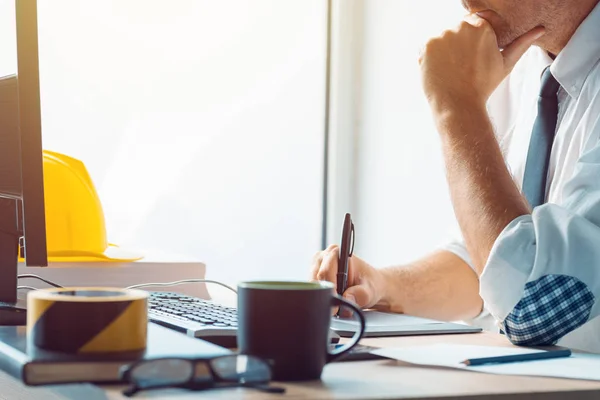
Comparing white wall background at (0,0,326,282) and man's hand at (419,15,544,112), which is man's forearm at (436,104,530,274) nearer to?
man's hand at (419,15,544,112)

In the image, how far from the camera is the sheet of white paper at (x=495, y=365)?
839 millimetres

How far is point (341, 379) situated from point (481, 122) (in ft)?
2.37

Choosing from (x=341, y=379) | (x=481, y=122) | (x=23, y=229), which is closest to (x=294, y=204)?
(x=481, y=122)

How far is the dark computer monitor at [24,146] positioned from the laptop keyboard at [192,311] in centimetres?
18

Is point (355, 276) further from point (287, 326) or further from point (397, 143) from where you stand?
point (397, 143)

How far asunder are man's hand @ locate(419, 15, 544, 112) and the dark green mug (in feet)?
2.51

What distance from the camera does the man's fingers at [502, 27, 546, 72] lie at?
155cm

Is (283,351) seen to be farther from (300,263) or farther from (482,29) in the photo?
(300,263)

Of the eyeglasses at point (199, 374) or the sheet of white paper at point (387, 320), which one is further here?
the sheet of white paper at point (387, 320)

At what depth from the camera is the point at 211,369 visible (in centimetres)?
67

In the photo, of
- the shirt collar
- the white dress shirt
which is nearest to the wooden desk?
the white dress shirt

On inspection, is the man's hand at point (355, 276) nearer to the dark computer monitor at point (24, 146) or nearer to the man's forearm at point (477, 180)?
the man's forearm at point (477, 180)

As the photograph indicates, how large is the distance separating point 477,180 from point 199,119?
202 centimetres

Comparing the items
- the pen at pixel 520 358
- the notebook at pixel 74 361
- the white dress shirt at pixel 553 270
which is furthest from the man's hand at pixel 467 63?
the notebook at pixel 74 361
